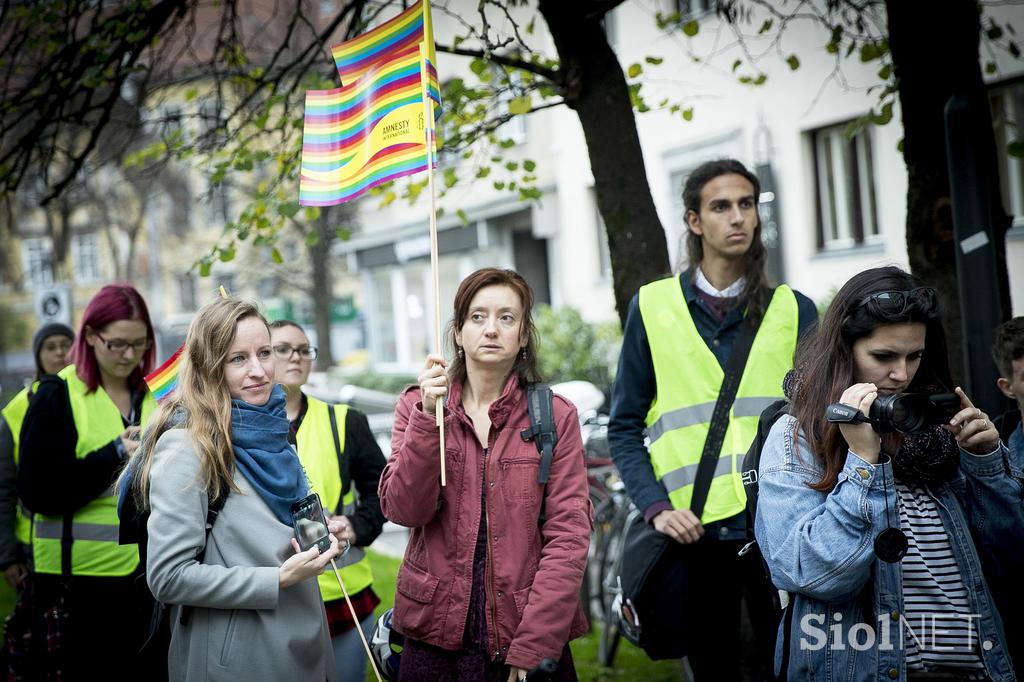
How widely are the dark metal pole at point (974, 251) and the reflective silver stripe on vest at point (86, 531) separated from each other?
3669 mm

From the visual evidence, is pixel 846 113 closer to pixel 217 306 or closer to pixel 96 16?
pixel 96 16

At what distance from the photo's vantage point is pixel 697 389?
3947mm

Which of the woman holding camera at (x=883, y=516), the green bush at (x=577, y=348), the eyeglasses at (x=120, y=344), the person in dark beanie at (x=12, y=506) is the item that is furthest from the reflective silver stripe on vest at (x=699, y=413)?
the green bush at (x=577, y=348)

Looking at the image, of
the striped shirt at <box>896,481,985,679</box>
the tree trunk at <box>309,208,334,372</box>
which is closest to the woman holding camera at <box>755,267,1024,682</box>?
the striped shirt at <box>896,481,985,679</box>

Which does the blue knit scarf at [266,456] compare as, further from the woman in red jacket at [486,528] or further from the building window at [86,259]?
the building window at [86,259]

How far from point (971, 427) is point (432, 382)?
4.95ft

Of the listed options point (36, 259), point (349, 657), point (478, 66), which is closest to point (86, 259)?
point (36, 259)

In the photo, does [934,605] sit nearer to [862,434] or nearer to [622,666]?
[862,434]

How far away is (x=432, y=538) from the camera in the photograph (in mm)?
3479

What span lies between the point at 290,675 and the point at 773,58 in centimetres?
1316

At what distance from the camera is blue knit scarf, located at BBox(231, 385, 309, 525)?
3.27m

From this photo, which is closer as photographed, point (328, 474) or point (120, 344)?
point (328, 474)

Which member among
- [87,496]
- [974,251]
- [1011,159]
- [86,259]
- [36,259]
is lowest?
[87,496]

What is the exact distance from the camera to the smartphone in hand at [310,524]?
3.30 metres
